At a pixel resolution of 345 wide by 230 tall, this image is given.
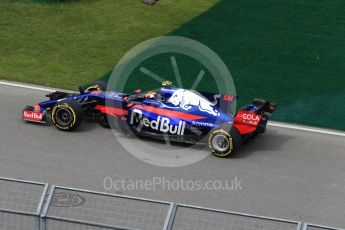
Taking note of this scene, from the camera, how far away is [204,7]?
2773 centimetres

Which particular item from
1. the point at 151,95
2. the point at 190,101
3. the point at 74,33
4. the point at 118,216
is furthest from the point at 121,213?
the point at 74,33

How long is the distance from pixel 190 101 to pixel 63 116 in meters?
3.00

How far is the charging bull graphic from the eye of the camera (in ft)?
61.3

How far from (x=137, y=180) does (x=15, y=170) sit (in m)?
2.54

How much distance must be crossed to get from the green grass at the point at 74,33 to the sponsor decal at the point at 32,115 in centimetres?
307

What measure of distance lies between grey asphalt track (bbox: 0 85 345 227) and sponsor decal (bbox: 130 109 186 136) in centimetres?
54

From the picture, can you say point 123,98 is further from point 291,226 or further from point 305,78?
point 291,226

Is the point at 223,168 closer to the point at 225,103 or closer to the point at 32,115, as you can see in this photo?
the point at 225,103

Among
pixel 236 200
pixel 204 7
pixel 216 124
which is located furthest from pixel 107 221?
pixel 204 7

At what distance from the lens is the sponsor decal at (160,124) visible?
18.6 meters

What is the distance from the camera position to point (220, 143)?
1822 centimetres

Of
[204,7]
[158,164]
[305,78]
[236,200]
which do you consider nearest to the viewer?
[236,200]

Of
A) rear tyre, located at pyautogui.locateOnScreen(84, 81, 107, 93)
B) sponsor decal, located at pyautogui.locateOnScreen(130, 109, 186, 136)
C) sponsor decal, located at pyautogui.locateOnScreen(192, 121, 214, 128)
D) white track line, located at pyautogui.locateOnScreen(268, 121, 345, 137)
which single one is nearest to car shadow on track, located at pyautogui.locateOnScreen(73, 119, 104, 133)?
rear tyre, located at pyautogui.locateOnScreen(84, 81, 107, 93)

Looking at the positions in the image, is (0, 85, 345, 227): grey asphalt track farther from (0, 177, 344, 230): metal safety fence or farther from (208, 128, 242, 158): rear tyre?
(0, 177, 344, 230): metal safety fence
